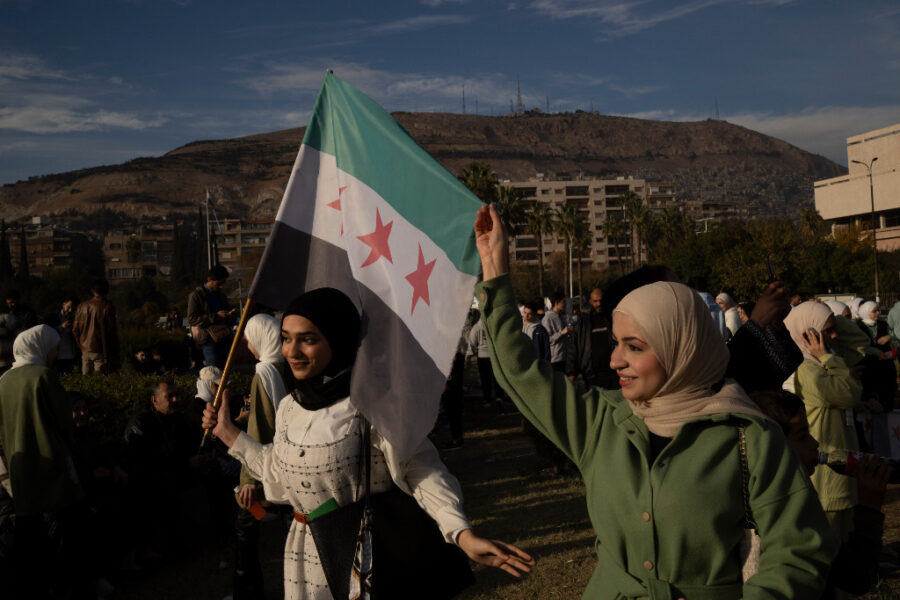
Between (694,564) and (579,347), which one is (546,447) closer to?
(579,347)

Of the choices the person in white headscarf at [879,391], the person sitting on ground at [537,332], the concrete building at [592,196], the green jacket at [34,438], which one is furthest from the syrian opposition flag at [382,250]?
the concrete building at [592,196]

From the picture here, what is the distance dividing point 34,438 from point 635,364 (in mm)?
4338

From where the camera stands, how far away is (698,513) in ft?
7.04

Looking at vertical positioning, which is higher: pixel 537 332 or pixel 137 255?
pixel 137 255

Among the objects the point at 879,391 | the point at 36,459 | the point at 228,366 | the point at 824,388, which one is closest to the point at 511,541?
the point at 824,388

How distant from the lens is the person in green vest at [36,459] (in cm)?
511

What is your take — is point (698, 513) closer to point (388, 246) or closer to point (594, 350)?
point (388, 246)

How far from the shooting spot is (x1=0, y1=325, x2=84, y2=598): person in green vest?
5105 mm

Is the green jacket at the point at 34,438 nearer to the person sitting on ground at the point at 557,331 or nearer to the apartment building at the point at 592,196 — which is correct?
the person sitting on ground at the point at 557,331

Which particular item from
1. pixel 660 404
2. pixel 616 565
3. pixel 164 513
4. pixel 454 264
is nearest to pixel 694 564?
pixel 616 565

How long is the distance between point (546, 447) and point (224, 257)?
627 ft

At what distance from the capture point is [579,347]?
964 cm

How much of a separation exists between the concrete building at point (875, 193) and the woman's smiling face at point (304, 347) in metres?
100

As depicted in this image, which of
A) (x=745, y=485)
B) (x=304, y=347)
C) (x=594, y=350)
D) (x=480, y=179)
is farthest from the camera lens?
(x=480, y=179)
